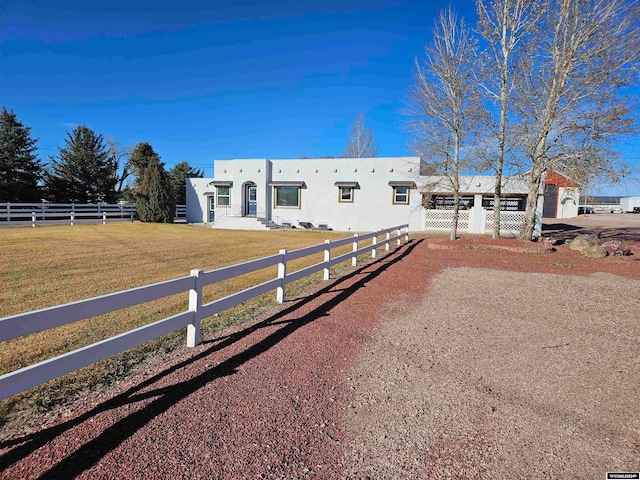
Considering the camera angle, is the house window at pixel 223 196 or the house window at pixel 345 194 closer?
the house window at pixel 345 194

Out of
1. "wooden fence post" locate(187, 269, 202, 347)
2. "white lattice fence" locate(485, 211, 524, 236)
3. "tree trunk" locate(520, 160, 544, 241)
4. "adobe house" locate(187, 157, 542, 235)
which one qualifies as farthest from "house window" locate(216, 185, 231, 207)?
"wooden fence post" locate(187, 269, 202, 347)

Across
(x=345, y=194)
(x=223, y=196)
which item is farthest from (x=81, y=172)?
(x=345, y=194)

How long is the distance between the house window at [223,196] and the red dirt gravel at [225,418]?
22.4m

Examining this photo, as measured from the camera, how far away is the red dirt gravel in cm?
219

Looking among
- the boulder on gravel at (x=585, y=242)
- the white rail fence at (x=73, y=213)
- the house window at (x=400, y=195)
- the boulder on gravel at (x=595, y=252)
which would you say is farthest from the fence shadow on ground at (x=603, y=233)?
the white rail fence at (x=73, y=213)

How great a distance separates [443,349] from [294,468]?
8.36 ft

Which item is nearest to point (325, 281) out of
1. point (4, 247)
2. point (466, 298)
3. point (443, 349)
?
point (466, 298)

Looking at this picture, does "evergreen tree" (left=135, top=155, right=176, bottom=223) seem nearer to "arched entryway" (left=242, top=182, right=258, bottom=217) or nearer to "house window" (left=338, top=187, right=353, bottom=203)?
"arched entryway" (left=242, top=182, right=258, bottom=217)

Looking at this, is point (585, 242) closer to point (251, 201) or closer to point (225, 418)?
point (225, 418)

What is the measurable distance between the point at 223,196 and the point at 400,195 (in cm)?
1308

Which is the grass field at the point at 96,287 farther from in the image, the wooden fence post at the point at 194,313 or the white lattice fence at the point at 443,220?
the white lattice fence at the point at 443,220

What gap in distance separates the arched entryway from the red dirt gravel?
835 inches

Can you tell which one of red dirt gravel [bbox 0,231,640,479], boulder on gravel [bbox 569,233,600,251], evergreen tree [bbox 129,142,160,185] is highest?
evergreen tree [bbox 129,142,160,185]

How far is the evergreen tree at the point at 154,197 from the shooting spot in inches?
1045
